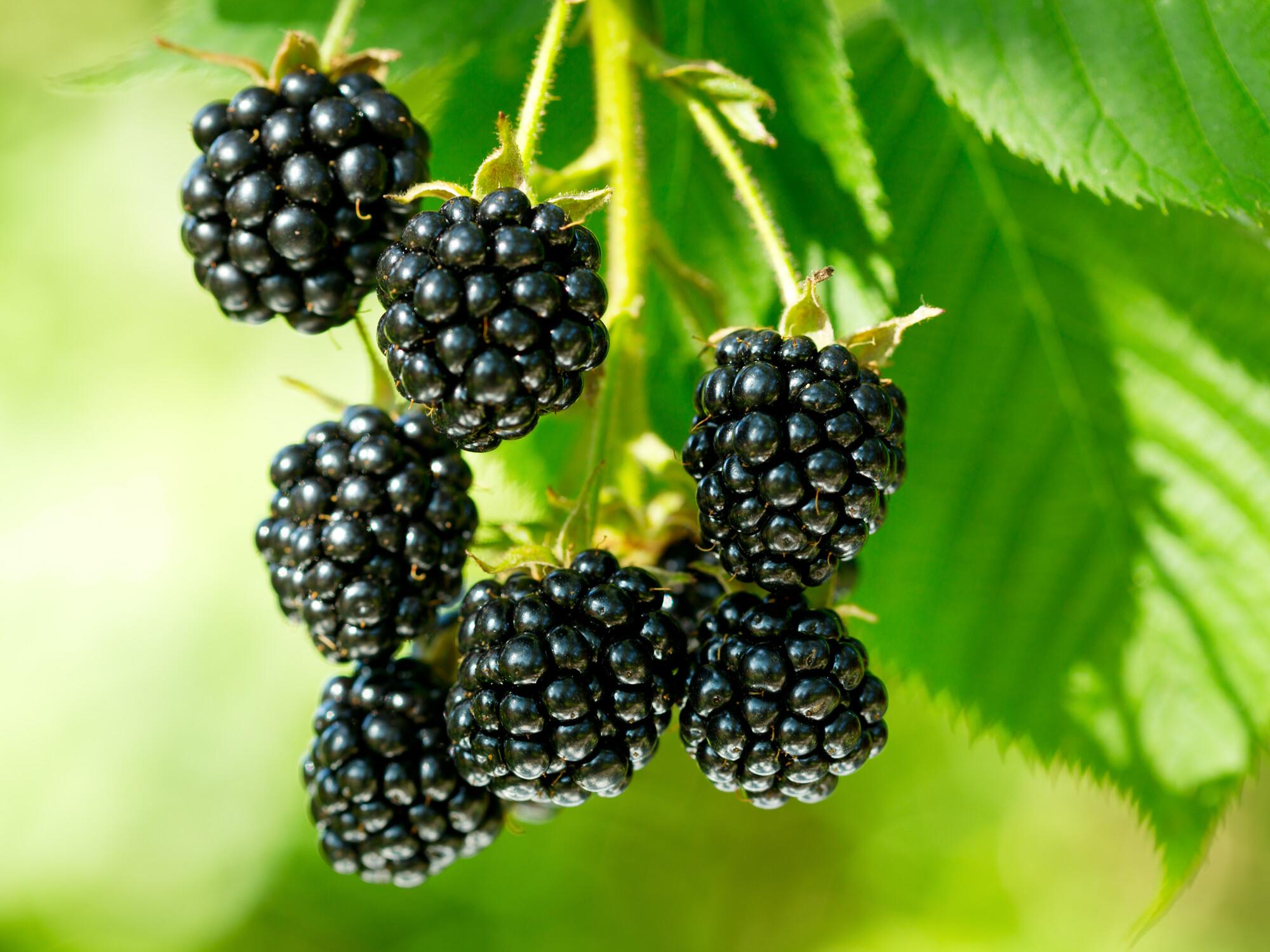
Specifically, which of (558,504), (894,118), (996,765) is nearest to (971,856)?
(996,765)

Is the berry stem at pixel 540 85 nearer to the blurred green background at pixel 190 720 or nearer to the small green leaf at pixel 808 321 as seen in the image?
the small green leaf at pixel 808 321

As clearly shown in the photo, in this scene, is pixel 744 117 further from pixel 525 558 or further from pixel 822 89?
pixel 525 558

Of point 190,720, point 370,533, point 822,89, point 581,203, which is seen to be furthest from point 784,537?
point 190,720

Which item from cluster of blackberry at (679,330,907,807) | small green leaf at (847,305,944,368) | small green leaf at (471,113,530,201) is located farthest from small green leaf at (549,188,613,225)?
small green leaf at (847,305,944,368)

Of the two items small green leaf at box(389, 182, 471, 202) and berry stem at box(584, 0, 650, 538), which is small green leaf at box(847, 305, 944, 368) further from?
small green leaf at box(389, 182, 471, 202)

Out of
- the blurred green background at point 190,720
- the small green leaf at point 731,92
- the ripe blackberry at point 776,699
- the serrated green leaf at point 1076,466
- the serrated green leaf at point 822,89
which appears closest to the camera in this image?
the ripe blackberry at point 776,699

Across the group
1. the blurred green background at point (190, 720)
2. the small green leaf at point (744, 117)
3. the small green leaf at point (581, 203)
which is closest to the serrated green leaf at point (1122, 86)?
the small green leaf at point (744, 117)

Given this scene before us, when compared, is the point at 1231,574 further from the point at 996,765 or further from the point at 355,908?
the point at 355,908
